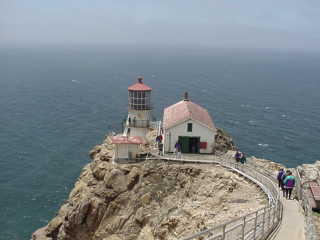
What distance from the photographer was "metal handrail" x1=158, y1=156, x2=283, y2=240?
16.0 meters

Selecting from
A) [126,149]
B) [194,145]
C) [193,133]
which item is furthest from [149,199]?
[193,133]

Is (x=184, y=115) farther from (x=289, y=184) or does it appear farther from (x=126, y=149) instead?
(x=289, y=184)

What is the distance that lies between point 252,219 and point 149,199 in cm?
1468

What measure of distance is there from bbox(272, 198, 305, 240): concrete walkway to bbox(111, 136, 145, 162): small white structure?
15571 mm

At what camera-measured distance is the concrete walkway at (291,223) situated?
19.5m

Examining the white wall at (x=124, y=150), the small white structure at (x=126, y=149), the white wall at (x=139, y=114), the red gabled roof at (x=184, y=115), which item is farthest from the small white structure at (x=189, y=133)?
the white wall at (x=139, y=114)

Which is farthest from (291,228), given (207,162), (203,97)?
(203,97)

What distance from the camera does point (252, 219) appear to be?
1830cm

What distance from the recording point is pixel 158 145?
126 feet

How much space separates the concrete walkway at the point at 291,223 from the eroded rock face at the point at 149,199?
210cm

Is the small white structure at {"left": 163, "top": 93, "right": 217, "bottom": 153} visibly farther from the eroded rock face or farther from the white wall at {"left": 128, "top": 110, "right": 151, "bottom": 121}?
the white wall at {"left": 128, "top": 110, "right": 151, "bottom": 121}

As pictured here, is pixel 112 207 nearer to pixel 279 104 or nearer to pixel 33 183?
pixel 33 183

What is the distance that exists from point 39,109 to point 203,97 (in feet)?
162

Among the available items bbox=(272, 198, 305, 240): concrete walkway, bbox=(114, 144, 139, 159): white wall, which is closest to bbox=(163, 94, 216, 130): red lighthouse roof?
bbox=(114, 144, 139, 159): white wall
